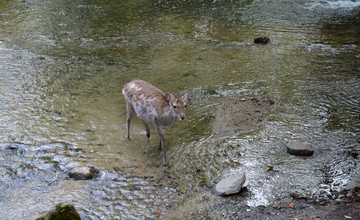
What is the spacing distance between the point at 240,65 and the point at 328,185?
5.32 meters

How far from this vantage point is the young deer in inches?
239

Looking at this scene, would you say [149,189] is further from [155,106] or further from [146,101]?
[146,101]

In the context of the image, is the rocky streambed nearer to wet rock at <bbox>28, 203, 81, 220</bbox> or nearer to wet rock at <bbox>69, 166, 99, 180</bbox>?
wet rock at <bbox>69, 166, 99, 180</bbox>

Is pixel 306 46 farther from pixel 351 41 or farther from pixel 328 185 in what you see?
pixel 328 185

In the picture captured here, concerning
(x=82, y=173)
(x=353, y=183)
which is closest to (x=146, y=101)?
(x=82, y=173)

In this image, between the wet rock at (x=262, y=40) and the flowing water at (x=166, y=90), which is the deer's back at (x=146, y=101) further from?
the wet rock at (x=262, y=40)

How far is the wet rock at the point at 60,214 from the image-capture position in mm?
3883

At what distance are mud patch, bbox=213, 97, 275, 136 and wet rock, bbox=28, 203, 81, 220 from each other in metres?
3.33

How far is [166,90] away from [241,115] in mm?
2140

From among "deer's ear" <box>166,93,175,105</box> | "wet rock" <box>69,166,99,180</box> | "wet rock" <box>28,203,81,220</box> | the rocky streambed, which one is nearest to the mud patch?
the rocky streambed

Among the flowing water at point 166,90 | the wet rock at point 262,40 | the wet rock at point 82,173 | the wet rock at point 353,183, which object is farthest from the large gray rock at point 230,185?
the wet rock at point 262,40

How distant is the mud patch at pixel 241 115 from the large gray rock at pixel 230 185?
153 centimetres

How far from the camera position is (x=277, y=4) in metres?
16.0

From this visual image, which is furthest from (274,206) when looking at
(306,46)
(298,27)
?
(298,27)
